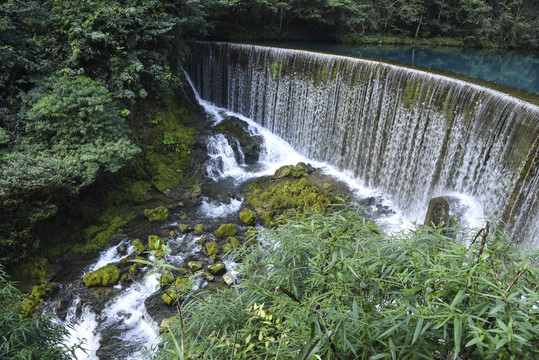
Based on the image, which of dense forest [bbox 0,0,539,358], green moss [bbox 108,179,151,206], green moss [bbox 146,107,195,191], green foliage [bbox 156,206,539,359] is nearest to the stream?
green moss [bbox 146,107,195,191]

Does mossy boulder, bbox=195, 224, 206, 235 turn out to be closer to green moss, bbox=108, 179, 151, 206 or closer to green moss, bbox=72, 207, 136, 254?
green moss, bbox=72, 207, 136, 254

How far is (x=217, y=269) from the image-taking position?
6953mm

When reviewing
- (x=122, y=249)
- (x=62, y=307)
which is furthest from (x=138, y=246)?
(x=62, y=307)

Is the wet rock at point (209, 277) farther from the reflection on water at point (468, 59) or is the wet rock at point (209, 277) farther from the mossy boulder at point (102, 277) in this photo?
the reflection on water at point (468, 59)

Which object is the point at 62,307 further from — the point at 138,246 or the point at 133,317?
the point at 138,246

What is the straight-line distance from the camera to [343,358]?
5.25ft

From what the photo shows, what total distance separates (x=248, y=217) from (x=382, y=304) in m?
6.91

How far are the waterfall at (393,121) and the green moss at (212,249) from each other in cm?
531

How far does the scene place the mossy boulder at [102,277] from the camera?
6688mm

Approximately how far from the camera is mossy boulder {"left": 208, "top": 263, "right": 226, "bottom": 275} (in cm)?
696

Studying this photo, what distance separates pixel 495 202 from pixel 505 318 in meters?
6.77

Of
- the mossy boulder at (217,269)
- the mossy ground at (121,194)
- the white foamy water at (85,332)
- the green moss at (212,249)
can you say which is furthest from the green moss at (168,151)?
the white foamy water at (85,332)

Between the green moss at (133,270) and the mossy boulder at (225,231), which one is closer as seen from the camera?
the green moss at (133,270)

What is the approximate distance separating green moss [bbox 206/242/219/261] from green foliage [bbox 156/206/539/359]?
4.94 m
